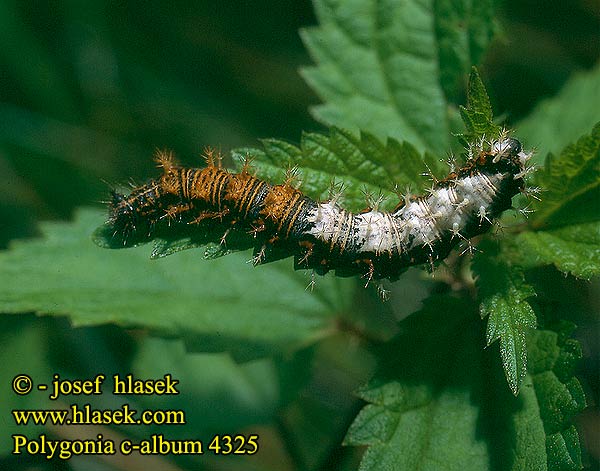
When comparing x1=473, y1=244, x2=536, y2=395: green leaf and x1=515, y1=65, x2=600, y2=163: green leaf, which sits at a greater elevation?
x1=515, y1=65, x2=600, y2=163: green leaf

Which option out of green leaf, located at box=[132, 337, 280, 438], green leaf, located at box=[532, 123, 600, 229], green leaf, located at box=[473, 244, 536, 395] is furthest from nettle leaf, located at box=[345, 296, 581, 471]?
green leaf, located at box=[132, 337, 280, 438]

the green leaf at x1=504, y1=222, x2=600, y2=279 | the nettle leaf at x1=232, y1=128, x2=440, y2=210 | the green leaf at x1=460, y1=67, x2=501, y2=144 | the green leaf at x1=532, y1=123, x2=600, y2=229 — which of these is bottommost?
the green leaf at x1=504, y1=222, x2=600, y2=279

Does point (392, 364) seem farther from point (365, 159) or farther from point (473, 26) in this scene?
point (473, 26)

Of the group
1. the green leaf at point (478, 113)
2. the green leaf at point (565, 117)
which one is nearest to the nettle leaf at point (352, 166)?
the green leaf at point (478, 113)

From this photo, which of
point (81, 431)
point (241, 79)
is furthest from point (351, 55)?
point (81, 431)

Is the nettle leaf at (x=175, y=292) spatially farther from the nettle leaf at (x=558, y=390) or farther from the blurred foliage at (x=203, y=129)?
the nettle leaf at (x=558, y=390)

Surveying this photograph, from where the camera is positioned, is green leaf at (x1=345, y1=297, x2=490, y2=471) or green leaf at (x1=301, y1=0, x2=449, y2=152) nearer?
green leaf at (x1=345, y1=297, x2=490, y2=471)

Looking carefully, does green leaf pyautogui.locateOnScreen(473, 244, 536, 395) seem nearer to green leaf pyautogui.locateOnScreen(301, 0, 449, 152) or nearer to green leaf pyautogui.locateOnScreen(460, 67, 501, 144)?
green leaf pyautogui.locateOnScreen(460, 67, 501, 144)

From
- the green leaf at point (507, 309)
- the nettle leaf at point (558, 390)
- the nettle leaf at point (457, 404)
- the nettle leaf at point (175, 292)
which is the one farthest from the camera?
the nettle leaf at point (175, 292)
